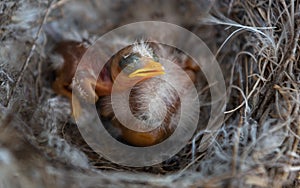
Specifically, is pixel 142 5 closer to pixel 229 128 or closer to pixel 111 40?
pixel 111 40

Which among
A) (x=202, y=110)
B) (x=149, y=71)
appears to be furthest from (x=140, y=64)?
(x=202, y=110)

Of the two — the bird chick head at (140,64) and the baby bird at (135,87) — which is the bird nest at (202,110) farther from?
the bird chick head at (140,64)

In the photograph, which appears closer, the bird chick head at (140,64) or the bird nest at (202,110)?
the bird nest at (202,110)

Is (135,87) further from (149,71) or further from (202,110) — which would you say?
(202,110)

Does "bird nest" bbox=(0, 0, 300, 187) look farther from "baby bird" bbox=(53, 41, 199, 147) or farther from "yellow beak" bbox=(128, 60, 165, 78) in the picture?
"yellow beak" bbox=(128, 60, 165, 78)

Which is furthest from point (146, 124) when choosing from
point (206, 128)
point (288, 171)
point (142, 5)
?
point (142, 5)

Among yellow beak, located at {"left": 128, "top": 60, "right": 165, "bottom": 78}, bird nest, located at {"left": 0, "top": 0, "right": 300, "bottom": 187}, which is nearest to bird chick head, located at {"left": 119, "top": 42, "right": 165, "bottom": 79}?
yellow beak, located at {"left": 128, "top": 60, "right": 165, "bottom": 78}

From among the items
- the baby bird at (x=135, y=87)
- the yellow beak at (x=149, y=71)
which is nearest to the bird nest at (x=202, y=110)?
the baby bird at (x=135, y=87)
